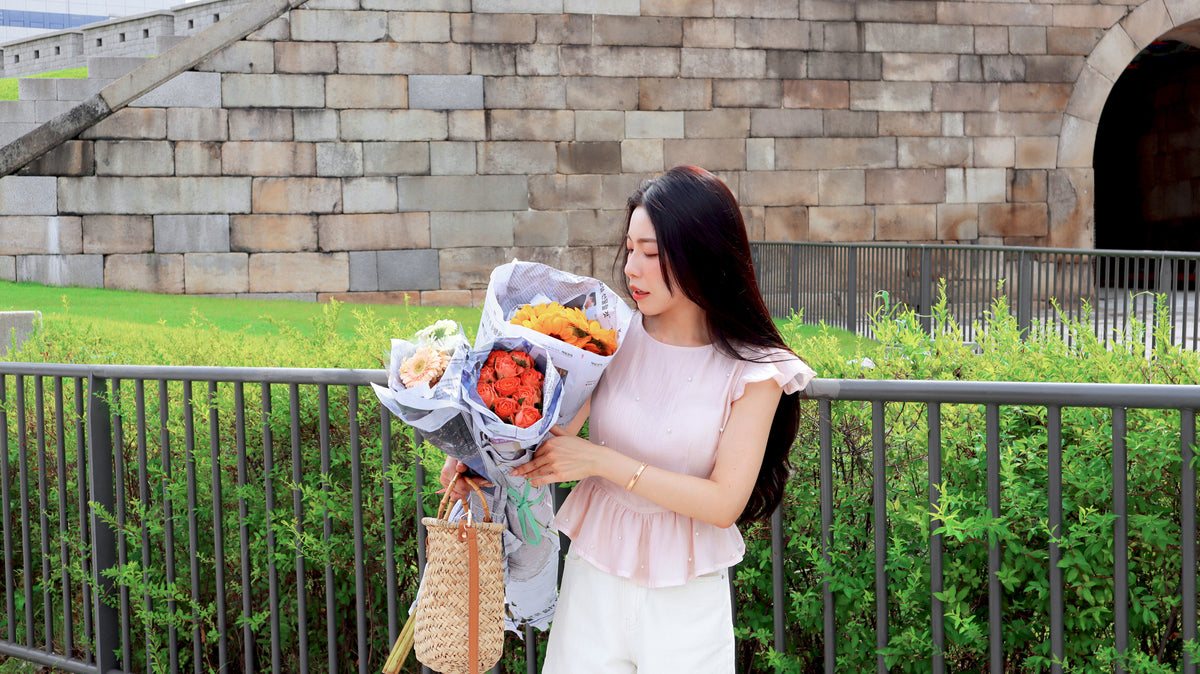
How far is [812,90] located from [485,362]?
13.4m

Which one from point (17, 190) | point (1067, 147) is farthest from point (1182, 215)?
point (17, 190)

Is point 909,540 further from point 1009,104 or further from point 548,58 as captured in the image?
point 1009,104

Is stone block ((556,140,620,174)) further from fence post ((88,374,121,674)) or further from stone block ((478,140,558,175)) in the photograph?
fence post ((88,374,121,674))

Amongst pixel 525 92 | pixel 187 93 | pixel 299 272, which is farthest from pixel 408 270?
pixel 187 93

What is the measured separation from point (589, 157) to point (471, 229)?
1834mm

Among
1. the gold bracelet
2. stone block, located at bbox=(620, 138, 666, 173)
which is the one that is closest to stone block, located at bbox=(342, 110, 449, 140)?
stone block, located at bbox=(620, 138, 666, 173)

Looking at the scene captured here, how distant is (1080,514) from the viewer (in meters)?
2.23

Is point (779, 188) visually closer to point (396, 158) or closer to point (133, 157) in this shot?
point (396, 158)

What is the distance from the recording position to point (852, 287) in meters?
11.4

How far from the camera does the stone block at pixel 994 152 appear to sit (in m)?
14.9

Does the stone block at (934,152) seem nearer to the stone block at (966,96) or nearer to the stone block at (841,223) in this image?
the stone block at (966,96)

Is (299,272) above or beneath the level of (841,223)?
beneath

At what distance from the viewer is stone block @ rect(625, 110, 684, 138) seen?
1382 centimetres

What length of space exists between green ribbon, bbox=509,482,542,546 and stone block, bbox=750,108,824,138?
41.4 feet
